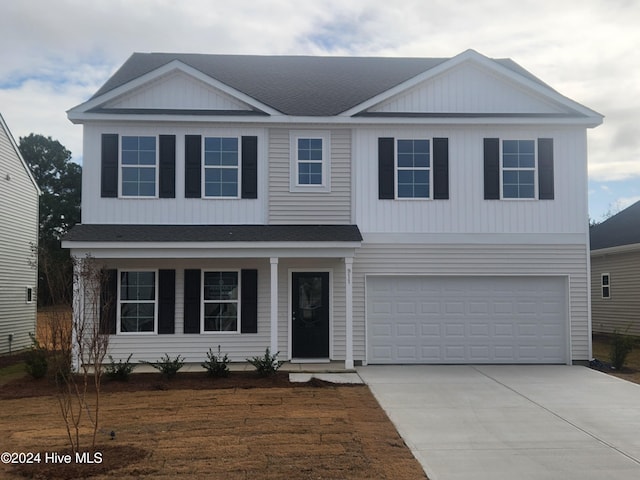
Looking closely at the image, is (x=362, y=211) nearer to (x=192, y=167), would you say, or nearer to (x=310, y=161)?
(x=310, y=161)

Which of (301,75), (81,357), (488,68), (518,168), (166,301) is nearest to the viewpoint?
(81,357)

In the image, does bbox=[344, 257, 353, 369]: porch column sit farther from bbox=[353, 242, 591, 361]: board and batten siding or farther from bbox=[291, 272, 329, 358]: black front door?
bbox=[291, 272, 329, 358]: black front door

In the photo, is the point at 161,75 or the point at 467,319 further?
the point at 467,319

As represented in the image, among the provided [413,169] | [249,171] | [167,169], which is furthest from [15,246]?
[413,169]

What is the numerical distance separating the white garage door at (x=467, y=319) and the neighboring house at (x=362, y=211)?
0.11 ft

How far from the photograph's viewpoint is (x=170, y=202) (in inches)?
586

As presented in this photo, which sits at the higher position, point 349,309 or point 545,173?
point 545,173

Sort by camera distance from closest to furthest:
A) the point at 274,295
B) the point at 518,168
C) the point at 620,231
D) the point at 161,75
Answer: the point at 274,295
the point at 161,75
the point at 518,168
the point at 620,231

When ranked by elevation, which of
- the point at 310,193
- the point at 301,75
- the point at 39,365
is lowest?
the point at 39,365

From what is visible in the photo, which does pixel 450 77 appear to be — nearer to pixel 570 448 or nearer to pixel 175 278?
pixel 175 278

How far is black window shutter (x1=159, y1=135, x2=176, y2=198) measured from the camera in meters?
14.8

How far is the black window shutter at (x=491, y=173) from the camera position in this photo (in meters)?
15.2

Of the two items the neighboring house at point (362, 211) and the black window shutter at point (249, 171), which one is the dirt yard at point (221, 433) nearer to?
the neighboring house at point (362, 211)

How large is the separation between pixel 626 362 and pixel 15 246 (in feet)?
59.3
